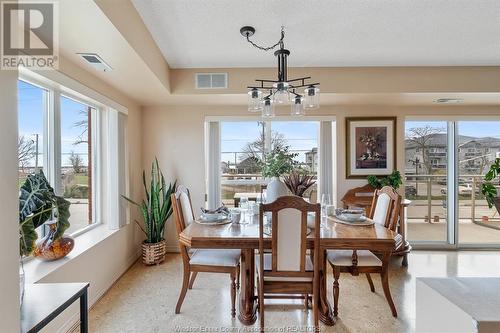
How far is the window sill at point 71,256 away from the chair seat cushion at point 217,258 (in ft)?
3.21

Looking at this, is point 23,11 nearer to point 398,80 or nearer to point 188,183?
point 188,183

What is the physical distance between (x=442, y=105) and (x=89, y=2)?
14.5 ft

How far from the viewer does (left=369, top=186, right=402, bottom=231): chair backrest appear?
7.67 feet

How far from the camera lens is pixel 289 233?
6.21 ft

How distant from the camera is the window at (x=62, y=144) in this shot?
78.3 inches

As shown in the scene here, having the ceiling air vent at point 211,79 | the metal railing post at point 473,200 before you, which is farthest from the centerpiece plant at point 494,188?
the metal railing post at point 473,200

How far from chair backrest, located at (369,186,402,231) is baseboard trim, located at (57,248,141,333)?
281 cm

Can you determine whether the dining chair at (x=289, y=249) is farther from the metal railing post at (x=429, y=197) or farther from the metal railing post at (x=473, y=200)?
the metal railing post at (x=473, y=200)

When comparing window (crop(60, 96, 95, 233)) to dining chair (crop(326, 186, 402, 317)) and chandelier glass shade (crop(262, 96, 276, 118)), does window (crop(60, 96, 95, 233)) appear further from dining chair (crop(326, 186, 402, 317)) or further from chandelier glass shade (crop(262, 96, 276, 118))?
dining chair (crop(326, 186, 402, 317))

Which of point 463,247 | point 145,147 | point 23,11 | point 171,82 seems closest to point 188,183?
point 145,147

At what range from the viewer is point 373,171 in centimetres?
379

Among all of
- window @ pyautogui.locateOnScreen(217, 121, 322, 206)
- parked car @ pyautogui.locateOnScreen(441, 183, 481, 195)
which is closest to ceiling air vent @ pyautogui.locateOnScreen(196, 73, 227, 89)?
window @ pyautogui.locateOnScreen(217, 121, 322, 206)

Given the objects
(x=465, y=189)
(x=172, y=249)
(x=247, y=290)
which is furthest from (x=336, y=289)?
(x=465, y=189)

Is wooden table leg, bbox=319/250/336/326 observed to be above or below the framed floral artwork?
below
